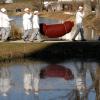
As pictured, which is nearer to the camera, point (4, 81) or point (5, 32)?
point (4, 81)

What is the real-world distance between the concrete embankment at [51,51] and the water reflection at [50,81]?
3.01 feet

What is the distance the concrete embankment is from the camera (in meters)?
30.3

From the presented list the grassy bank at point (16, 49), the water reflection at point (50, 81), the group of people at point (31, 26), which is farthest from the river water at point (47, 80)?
the group of people at point (31, 26)

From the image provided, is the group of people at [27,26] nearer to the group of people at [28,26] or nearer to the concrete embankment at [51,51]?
the group of people at [28,26]

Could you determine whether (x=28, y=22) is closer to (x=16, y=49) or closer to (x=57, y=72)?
(x=16, y=49)

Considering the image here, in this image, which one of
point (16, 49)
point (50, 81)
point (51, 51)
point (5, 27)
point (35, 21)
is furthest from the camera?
point (5, 27)

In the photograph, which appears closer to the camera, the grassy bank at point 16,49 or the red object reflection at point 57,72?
the red object reflection at point 57,72

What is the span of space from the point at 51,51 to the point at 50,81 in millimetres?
5714

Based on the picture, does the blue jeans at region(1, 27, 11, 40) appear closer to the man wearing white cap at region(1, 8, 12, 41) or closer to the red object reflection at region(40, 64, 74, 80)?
the man wearing white cap at region(1, 8, 12, 41)

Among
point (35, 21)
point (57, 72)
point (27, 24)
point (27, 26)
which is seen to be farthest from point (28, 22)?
point (57, 72)

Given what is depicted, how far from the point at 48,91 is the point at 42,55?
794cm

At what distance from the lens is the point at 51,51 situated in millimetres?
30531

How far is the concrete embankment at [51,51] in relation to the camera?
30.3m

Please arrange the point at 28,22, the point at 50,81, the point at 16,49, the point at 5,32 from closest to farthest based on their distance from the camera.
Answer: the point at 50,81 < the point at 16,49 < the point at 28,22 < the point at 5,32
